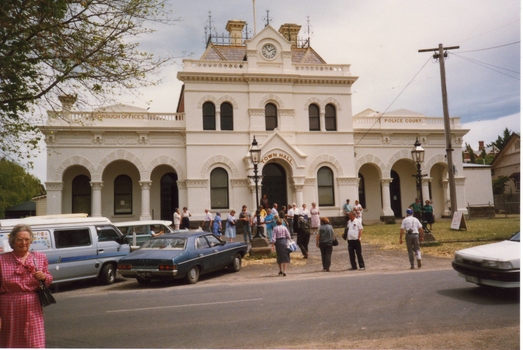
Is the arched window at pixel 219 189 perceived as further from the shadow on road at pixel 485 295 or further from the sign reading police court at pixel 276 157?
the shadow on road at pixel 485 295

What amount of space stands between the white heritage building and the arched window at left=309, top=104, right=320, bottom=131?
0.07 m

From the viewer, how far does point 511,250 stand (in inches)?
310

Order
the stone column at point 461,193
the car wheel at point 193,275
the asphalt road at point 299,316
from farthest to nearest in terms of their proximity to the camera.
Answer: the stone column at point 461,193 < the car wheel at point 193,275 < the asphalt road at point 299,316

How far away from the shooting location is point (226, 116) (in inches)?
1039

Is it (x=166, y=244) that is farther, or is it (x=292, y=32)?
(x=292, y=32)

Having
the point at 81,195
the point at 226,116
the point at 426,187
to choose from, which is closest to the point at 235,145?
the point at 226,116

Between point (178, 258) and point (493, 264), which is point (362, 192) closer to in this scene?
point (178, 258)

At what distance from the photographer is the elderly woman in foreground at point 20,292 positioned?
465cm

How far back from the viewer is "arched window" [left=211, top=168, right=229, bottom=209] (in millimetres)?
25781

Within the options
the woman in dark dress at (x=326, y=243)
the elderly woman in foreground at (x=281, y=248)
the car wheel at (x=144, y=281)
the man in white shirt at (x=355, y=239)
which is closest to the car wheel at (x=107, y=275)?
the car wheel at (x=144, y=281)

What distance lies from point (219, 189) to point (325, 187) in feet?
21.1

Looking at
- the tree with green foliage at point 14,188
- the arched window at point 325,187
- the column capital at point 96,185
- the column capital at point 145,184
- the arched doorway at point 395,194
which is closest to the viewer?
the column capital at point 96,185

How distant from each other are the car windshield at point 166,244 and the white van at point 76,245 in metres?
1.21

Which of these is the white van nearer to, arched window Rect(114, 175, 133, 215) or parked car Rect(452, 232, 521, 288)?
parked car Rect(452, 232, 521, 288)
